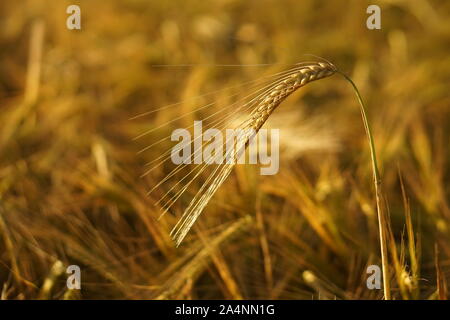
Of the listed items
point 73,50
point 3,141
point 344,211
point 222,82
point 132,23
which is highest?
point 132,23

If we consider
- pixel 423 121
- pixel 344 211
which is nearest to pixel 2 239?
pixel 344 211

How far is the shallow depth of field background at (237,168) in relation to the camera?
123 cm

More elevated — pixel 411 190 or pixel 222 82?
pixel 222 82

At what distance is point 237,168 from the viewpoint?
152 cm

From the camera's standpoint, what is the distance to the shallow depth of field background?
123 cm

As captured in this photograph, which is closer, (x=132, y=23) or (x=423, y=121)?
(x=423, y=121)

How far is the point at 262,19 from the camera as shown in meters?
3.26

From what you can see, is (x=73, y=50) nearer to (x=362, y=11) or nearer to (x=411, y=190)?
(x=362, y=11)

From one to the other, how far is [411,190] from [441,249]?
0.35 metres

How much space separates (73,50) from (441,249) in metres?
2.22
